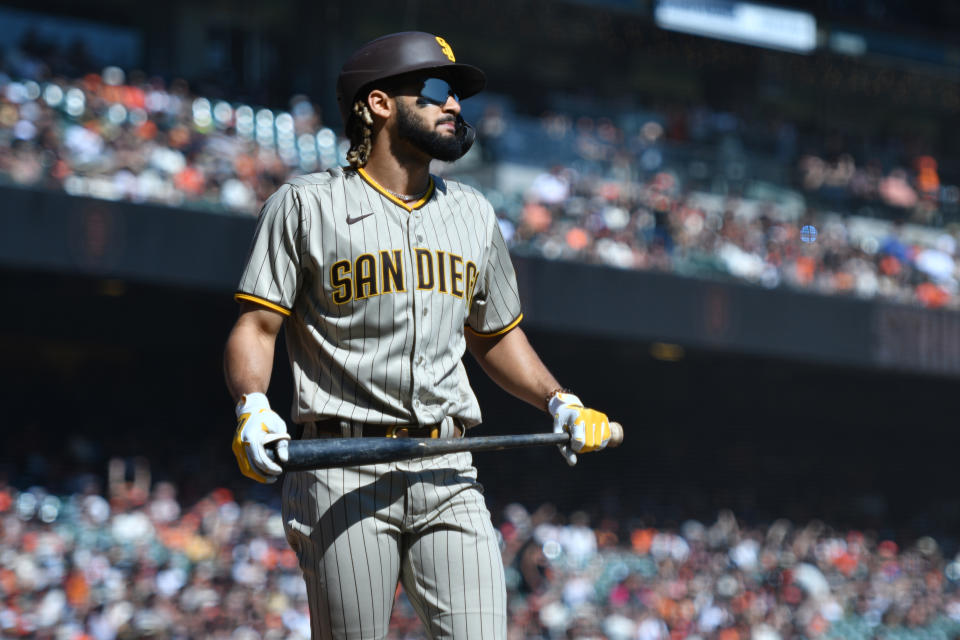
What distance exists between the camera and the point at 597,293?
45.5ft

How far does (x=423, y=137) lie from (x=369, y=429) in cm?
66

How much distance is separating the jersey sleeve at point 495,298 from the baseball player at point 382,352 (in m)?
0.10

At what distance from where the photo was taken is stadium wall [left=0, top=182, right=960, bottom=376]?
1147cm

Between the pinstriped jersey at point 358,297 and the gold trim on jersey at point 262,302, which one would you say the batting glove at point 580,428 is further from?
the gold trim on jersey at point 262,302

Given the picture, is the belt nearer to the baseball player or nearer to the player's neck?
the baseball player

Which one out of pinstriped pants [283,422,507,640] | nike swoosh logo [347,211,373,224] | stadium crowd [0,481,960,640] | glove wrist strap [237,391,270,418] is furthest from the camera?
stadium crowd [0,481,960,640]

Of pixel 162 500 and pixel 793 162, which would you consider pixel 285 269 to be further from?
pixel 793 162

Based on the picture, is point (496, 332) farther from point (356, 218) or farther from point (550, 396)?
point (356, 218)

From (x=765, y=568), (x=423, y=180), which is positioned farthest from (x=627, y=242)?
(x=423, y=180)

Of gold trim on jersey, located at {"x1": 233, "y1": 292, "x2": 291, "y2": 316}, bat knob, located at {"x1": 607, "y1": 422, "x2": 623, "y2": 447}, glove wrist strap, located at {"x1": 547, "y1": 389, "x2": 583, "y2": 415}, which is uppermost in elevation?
gold trim on jersey, located at {"x1": 233, "y1": 292, "x2": 291, "y2": 316}

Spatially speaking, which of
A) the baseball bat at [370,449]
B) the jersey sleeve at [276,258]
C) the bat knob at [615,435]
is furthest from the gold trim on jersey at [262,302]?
the bat knob at [615,435]

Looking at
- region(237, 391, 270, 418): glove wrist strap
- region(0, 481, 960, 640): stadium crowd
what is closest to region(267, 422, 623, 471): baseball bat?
region(237, 391, 270, 418): glove wrist strap

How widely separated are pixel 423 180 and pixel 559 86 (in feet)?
49.4

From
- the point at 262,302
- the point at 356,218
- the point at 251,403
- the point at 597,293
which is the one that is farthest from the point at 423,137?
the point at 597,293
